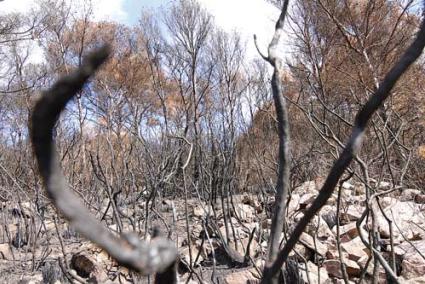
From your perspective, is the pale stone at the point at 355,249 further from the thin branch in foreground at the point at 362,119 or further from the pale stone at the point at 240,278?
the thin branch in foreground at the point at 362,119

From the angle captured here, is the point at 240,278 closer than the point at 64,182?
No

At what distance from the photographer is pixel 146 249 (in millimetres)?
295

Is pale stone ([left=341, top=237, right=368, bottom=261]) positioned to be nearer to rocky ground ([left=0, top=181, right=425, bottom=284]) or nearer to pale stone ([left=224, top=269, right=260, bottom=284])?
rocky ground ([left=0, top=181, right=425, bottom=284])

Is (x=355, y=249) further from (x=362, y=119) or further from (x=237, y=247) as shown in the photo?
(x=362, y=119)

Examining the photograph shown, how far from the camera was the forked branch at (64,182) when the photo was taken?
10.9 inches

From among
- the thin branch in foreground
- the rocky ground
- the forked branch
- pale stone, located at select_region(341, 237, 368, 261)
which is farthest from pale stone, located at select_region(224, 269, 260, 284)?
the forked branch

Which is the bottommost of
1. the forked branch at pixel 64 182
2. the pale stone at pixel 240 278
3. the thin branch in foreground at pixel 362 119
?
the pale stone at pixel 240 278

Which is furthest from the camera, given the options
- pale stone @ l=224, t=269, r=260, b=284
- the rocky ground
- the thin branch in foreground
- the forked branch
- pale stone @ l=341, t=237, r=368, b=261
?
pale stone @ l=341, t=237, r=368, b=261

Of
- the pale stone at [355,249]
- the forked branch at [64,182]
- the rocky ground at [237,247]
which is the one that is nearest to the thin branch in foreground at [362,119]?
the forked branch at [64,182]

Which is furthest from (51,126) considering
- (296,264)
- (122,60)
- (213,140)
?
(122,60)

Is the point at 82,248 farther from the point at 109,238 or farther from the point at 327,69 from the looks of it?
the point at 109,238

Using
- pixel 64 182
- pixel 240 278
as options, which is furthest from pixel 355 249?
pixel 64 182

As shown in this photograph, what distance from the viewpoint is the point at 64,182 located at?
12.0 inches

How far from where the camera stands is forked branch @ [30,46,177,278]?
276mm
